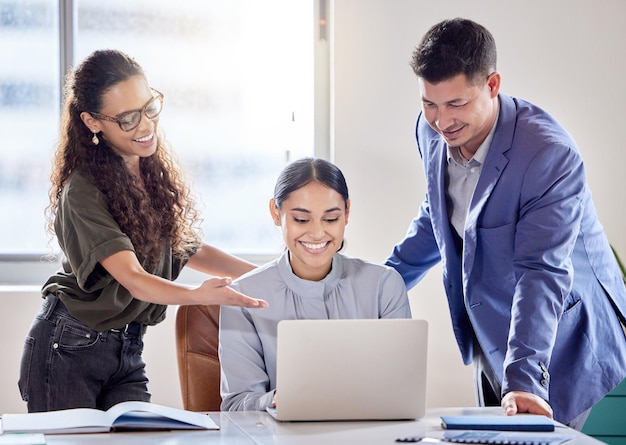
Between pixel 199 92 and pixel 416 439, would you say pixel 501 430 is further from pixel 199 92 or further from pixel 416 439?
pixel 199 92

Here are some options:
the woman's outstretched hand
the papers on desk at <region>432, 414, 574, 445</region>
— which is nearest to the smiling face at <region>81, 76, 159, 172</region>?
the woman's outstretched hand

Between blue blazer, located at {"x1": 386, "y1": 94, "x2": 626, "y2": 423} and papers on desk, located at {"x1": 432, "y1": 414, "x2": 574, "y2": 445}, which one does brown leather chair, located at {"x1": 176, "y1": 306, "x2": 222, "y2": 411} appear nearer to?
blue blazer, located at {"x1": 386, "y1": 94, "x2": 626, "y2": 423}

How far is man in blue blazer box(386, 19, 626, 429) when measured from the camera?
2.14m

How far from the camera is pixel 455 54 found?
2.21 m

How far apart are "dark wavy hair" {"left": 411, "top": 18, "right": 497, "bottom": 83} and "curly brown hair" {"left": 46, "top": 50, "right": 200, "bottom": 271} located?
0.82m

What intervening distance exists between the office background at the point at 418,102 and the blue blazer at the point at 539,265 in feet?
4.18

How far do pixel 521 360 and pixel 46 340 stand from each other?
1.25 metres

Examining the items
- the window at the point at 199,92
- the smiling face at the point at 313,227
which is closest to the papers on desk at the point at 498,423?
the smiling face at the point at 313,227

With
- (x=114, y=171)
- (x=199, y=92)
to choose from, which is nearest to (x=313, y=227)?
(x=114, y=171)

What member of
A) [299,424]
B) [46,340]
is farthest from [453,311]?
[46,340]

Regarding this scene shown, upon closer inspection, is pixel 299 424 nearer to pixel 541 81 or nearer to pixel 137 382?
pixel 137 382

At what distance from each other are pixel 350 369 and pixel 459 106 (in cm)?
77

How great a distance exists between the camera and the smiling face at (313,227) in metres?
2.37

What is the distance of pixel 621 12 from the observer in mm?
Result: 3848
